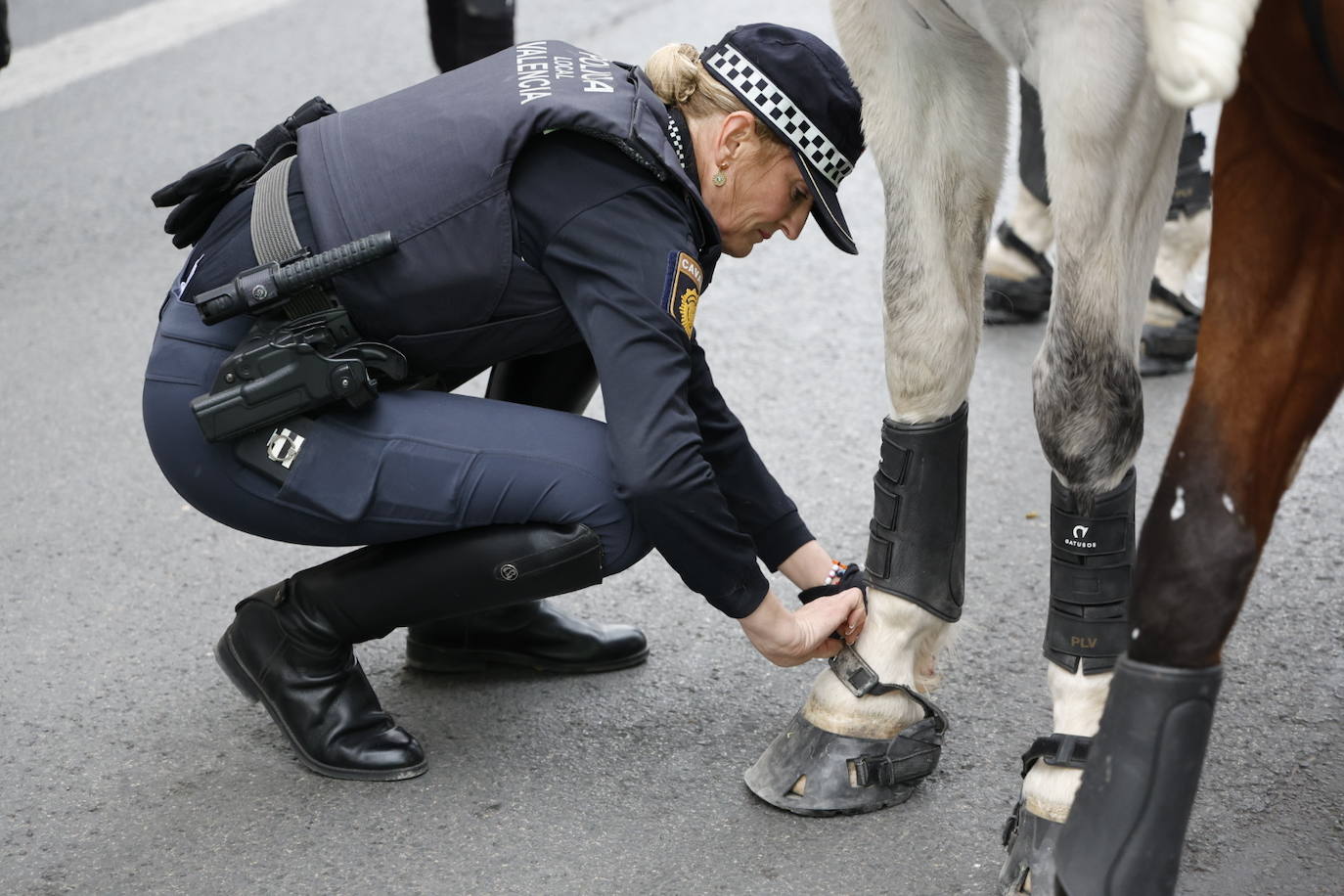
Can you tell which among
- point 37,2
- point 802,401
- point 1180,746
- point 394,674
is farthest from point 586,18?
point 1180,746

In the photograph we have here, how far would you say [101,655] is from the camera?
8.36 ft

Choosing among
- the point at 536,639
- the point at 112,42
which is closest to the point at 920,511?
the point at 536,639

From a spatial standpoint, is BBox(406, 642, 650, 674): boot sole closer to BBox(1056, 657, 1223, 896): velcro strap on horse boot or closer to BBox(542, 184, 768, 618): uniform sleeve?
BBox(542, 184, 768, 618): uniform sleeve

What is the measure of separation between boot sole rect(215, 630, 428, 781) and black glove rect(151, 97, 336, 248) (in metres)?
0.60

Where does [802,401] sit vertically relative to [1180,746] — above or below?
below

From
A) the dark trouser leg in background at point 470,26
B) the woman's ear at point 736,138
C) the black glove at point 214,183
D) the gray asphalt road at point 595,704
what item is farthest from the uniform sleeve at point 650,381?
the dark trouser leg in background at point 470,26

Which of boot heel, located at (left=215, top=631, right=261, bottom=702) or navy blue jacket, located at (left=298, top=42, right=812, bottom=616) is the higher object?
navy blue jacket, located at (left=298, top=42, right=812, bottom=616)

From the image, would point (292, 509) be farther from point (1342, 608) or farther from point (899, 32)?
point (1342, 608)

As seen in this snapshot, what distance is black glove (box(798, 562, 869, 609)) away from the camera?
2.29 meters

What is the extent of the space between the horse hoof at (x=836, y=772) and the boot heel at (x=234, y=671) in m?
0.73

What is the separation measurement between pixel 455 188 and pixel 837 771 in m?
0.92

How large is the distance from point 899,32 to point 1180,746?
92 centimetres

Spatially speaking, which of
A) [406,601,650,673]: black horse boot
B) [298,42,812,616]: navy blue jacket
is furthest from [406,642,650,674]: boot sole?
[298,42,812,616]: navy blue jacket

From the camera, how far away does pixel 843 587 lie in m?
2.30
